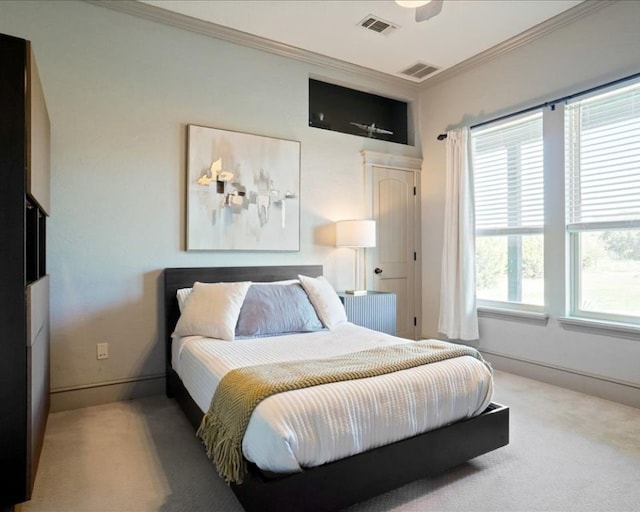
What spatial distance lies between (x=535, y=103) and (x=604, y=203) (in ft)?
3.55

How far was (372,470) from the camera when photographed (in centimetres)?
172

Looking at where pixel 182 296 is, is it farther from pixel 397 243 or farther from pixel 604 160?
pixel 604 160

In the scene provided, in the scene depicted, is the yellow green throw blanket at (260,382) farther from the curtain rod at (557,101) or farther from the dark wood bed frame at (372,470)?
the curtain rod at (557,101)

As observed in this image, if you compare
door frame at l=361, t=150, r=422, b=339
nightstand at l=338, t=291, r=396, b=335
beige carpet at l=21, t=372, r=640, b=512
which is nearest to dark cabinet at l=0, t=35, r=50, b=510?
beige carpet at l=21, t=372, r=640, b=512

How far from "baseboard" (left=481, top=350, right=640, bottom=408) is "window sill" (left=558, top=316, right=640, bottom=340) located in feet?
1.16

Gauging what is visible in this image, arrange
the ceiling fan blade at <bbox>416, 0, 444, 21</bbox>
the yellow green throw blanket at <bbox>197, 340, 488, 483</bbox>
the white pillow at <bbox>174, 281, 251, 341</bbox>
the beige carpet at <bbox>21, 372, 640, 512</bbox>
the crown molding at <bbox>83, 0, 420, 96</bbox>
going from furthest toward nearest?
the crown molding at <bbox>83, 0, 420, 96</bbox> < the white pillow at <bbox>174, 281, 251, 341</bbox> < the ceiling fan blade at <bbox>416, 0, 444, 21</bbox> < the beige carpet at <bbox>21, 372, 640, 512</bbox> < the yellow green throw blanket at <bbox>197, 340, 488, 483</bbox>

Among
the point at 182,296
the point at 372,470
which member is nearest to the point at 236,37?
the point at 182,296

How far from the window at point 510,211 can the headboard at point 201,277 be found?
189 centimetres

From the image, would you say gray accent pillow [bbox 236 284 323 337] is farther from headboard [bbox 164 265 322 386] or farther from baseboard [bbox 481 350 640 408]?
baseboard [bbox 481 350 640 408]

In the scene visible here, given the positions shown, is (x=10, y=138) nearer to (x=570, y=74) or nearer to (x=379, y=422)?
(x=379, y=422)

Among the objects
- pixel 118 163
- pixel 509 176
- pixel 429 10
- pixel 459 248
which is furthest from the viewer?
pixel 459 248

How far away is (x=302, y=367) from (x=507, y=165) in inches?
120

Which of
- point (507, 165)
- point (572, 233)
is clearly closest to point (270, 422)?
point (572, 233)

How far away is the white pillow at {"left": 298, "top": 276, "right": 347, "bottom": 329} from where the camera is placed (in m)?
3.19
